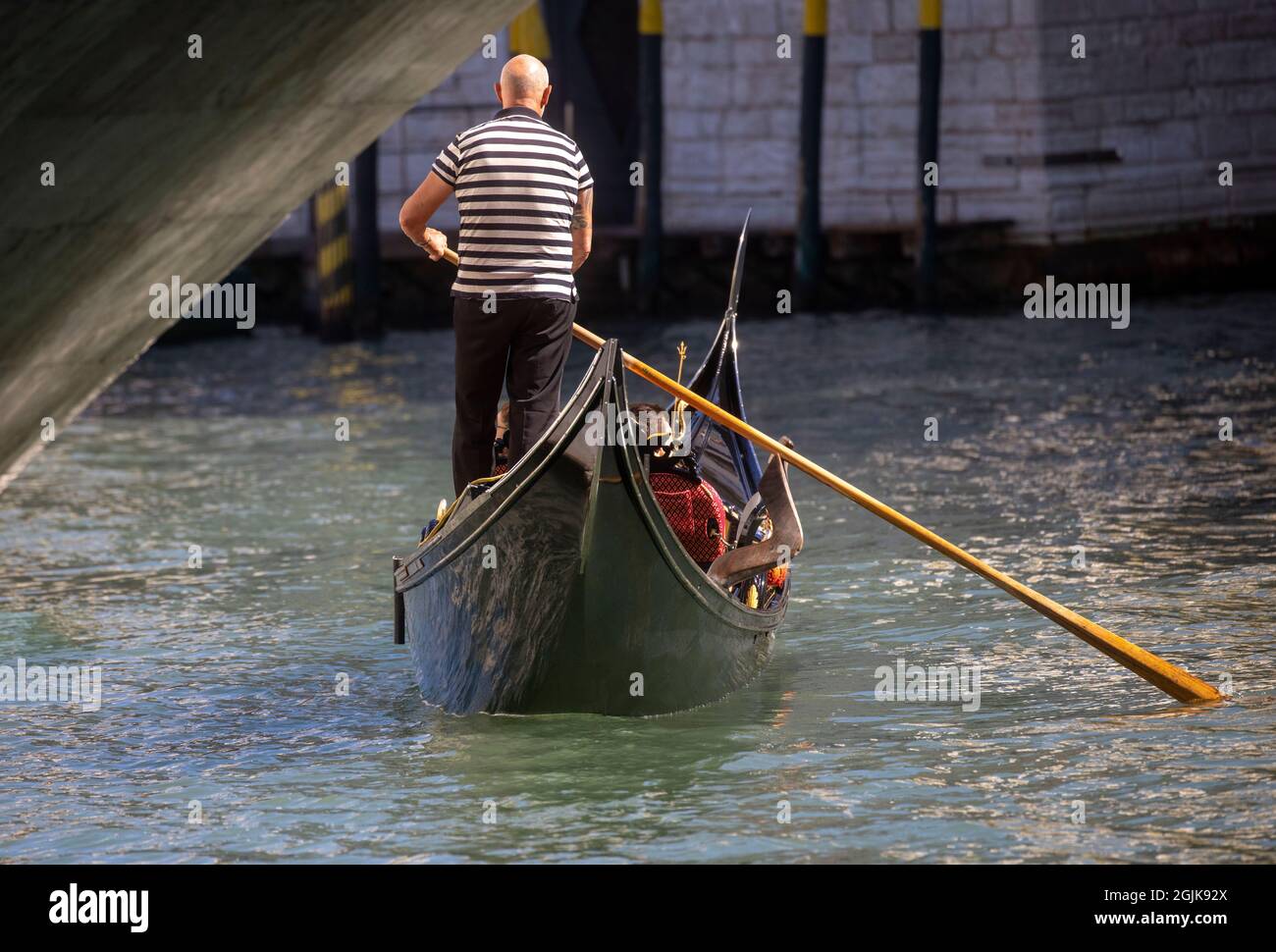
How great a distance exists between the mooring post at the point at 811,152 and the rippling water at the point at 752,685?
3.72 m

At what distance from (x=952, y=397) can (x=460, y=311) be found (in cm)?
615

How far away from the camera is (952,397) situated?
11.1 meters

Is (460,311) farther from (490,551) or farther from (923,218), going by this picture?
(923,218)

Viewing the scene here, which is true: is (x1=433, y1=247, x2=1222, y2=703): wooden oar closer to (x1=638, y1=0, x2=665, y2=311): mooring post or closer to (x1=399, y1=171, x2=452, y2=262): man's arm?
(x1=399, y1=171, x2=452, y2=262): man's arm

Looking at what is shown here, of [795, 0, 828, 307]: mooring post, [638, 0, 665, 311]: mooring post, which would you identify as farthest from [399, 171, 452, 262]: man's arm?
[638, 0, 665, 311]: mooring post

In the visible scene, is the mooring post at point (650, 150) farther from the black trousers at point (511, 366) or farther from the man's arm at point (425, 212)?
the black trousers at point (511, 366)

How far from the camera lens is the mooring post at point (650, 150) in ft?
49.3

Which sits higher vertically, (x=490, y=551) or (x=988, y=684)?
(x=490, y=551)

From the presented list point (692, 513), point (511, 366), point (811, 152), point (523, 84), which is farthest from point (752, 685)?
point (811, 152)

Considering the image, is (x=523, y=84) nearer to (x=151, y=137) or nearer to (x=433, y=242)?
(x=433, y=242)

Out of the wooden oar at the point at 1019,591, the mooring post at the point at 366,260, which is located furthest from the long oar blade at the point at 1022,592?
the mooring post at the point at 366,260

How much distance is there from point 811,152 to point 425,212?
9.84 metres
